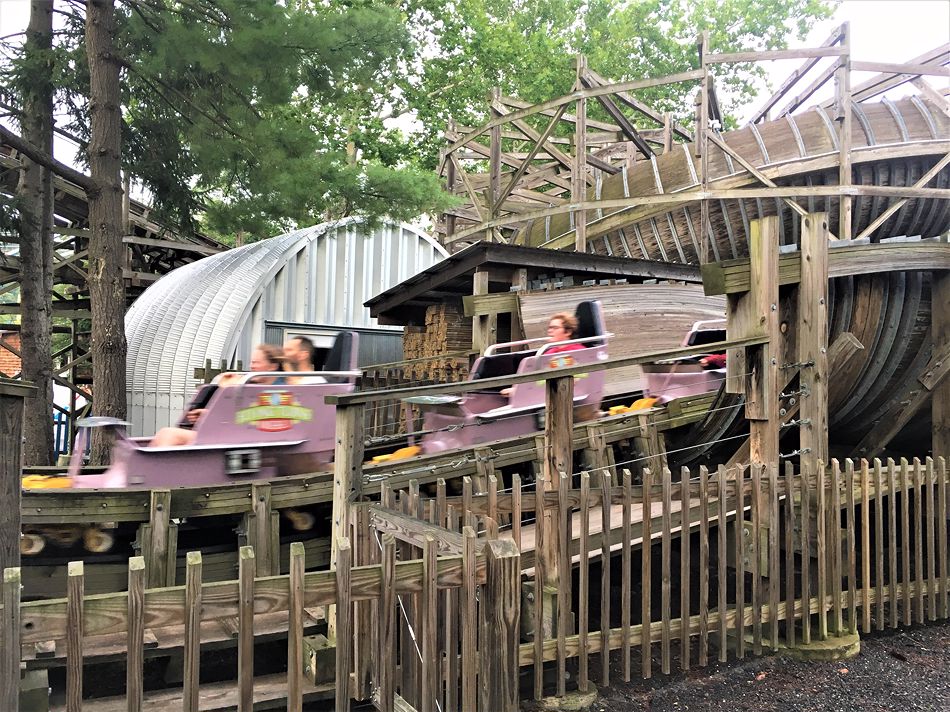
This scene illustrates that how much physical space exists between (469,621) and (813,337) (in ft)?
10.9

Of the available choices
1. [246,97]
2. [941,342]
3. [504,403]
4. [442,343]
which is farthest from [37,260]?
[941,342]

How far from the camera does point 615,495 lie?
4.45m

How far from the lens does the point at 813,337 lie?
16.1 feet

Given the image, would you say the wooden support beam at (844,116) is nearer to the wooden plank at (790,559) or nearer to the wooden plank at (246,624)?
the wooden plank at (790,559)

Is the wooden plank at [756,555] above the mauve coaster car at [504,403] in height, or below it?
below

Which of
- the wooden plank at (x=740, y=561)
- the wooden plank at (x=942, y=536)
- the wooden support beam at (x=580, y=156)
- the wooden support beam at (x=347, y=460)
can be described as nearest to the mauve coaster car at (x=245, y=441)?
the wooden support beam at (x=347, y=460)

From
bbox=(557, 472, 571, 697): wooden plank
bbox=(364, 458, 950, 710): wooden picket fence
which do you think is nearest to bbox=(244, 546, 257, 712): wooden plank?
bbox=(364, 458, 950, 710): wooden picket fence

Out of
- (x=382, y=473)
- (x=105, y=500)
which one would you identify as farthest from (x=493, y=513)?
(x=105, y=500)

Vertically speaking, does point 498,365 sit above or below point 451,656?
above

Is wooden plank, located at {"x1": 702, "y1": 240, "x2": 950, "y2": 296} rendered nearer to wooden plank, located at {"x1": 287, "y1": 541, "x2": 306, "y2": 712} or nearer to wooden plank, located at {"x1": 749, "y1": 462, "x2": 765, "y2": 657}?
wooden plank, located at {"x1": 749, "y1": 462, "x2": 765, "y2": 657}

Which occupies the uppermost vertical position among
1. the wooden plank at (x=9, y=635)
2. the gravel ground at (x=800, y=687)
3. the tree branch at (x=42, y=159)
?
the tree branch at (x=42, y=159)

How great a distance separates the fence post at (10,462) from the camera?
2824mm

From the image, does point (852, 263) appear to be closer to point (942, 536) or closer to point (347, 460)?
point (942, 536)

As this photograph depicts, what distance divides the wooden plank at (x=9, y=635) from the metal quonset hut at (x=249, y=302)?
9042mm
